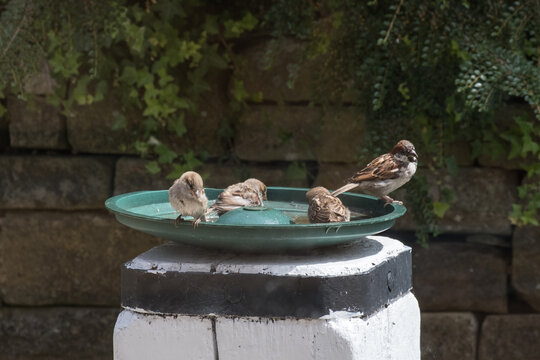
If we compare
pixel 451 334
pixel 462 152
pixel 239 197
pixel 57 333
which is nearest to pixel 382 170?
pixel 239 197

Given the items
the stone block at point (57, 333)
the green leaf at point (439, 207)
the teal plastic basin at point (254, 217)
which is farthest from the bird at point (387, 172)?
the stone block at point (57, 333)

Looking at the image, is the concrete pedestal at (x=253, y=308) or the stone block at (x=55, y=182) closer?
the concrete pedestal at (x=253, y=308)

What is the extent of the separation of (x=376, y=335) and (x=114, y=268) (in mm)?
2357

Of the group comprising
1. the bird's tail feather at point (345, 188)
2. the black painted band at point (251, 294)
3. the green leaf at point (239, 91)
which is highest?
the green leaf at point (239, 91)

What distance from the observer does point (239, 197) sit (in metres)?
2.70

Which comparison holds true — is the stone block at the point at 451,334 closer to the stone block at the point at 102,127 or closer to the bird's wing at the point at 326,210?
the stone block at the point at 102,127

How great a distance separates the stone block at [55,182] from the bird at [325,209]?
197 centimetres

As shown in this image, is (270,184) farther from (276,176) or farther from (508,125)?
(508,125)

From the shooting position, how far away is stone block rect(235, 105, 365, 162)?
164 inches

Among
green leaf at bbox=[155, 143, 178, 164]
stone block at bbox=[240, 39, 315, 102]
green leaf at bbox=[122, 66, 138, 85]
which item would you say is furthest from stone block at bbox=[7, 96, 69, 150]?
stone block at bbox=[240, 39, 315, 102]

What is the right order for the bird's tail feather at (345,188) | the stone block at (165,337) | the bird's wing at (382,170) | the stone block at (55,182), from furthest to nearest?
the stone block at (55,182) → the bird's wing at (382,170) → the bird's tail feather at (345,188) → the stone block at (165,337)

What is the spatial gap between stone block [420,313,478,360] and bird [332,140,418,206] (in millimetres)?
1338

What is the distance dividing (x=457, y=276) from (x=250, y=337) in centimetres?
238

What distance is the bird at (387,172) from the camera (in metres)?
3.07
